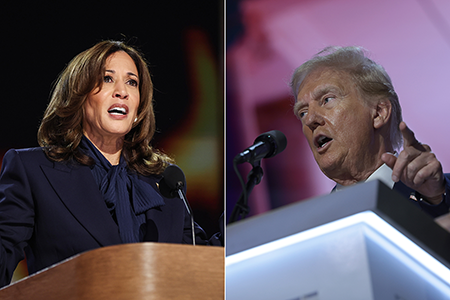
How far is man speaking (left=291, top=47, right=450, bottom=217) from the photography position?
875 millimetres

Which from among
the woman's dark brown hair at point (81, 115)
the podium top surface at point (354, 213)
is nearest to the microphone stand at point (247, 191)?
the podium top surface at point (354, 213)

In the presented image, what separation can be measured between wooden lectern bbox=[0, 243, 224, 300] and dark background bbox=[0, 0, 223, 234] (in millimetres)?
1026

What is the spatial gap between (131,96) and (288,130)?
4.27 ft

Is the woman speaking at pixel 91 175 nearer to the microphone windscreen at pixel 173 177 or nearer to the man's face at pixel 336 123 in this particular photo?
the microphone windscreen at pixel 173 177

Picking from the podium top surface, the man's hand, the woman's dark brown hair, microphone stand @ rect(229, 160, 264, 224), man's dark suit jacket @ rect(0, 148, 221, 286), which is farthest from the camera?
the woman's dark brown hair

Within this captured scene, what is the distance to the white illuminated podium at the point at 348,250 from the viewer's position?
76cm

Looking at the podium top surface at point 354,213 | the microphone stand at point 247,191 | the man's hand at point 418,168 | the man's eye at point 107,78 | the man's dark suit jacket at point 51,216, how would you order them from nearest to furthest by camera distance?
the podium top surface at point 354,213, the man's hand at point 418,168, the microphone stand at point 247,191, the man's dark suit jacket at point 51,216, the man's eye at point 107,78

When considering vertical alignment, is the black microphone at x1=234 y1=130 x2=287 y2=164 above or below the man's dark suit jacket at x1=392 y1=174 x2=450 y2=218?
above

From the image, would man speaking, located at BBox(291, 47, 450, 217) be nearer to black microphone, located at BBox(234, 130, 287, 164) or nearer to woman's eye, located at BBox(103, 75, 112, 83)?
black microphone, located at BBox(234, 130, 287, 164)

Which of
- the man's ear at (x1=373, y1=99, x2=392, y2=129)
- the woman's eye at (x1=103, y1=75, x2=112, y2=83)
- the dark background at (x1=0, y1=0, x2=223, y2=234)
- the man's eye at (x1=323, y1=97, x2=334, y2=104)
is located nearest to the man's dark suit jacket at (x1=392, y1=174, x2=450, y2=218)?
the man's ear at (x1=373, y1=99, x2=392, y2=129)

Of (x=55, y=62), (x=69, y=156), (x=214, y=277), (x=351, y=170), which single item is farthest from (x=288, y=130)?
(x=55, y=62)

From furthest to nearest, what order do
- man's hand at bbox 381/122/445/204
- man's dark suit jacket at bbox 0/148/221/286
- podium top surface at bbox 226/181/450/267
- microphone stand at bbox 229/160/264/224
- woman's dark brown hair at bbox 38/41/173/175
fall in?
woman's dark brown hair at bbox 38/41/173/175, man's dark suit jacket at bbox 0/148/221/286, microphone stand at bbox 229/160/264/224, man's hand at bbox 381/122/445/204, podium top surface at bbox 226/181/450/267

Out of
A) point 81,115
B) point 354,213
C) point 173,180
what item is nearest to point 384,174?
point 354,213

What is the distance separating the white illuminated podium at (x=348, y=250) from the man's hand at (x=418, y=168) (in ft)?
0.30
